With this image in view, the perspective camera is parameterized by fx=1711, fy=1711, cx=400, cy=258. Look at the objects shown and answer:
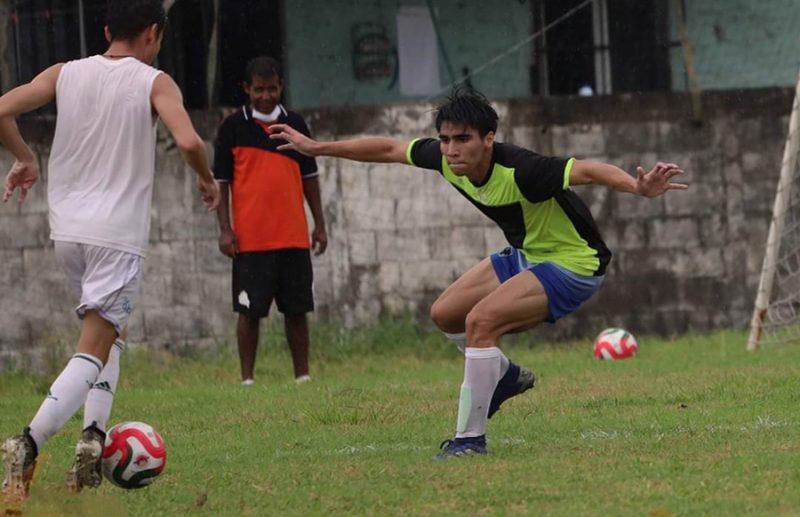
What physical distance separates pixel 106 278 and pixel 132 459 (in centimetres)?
72

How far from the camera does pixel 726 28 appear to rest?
54.5 feet

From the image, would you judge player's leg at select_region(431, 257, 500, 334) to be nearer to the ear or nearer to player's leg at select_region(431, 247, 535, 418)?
player's leg at select_region(431, 247, 535, 418)

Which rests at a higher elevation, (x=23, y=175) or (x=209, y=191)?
(x=23, y=175)

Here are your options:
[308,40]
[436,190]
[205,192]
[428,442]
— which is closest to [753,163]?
[436,190]

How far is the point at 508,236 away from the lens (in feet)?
26.6

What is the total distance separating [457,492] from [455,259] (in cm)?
813

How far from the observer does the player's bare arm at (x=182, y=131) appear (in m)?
6.68

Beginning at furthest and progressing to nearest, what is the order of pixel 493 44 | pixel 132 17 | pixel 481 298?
pixel 493 44, pixel 481 298, pixel 132 17

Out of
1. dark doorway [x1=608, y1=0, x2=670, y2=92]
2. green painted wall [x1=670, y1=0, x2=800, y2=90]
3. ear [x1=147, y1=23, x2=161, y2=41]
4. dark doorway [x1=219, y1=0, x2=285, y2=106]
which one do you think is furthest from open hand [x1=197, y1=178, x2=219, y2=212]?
green painted wall [x1=670, y1=0, x2=800, y2=90]

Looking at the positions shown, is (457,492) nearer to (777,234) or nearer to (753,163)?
(777,234)

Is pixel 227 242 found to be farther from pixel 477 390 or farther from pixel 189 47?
pixel 477 390

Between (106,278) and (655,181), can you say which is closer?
(106,278)

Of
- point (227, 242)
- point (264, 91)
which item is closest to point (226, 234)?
point (227, 242)

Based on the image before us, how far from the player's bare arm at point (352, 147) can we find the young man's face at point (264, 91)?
370 centimetres
